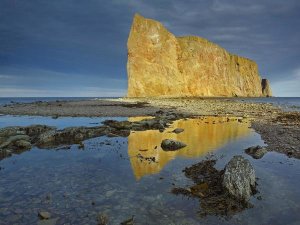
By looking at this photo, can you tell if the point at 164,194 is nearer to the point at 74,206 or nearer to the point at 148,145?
the point at 74,206

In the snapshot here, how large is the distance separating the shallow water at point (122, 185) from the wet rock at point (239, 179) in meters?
0.39

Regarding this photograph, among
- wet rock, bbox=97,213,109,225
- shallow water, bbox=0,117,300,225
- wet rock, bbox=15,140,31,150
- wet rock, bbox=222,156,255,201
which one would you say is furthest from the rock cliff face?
wet rock, bbox=97,213,109,225

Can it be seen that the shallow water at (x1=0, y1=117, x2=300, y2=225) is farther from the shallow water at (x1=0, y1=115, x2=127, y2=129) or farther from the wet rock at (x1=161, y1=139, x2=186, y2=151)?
the shallow water at (x1=0, y1=115, x2=127, y2=129)

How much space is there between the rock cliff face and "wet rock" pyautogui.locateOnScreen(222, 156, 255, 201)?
108 meters

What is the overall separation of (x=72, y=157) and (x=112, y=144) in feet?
12.4

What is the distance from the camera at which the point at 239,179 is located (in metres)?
9.70

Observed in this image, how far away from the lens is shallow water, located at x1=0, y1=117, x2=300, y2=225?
27.0ft

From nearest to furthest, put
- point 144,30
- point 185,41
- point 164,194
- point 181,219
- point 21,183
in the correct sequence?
1. point 181,219
2. point 164,194
3. point 21,183
4. point 144,30
5. point 185,41

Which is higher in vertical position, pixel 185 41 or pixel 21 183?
pixel 185 41

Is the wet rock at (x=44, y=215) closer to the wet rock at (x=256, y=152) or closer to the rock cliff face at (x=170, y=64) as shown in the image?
the wet rock at (x=256, y=152)

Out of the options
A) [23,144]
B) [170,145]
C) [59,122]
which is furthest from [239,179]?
[59,122]

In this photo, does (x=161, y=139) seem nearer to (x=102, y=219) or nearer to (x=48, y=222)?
(x=102, y=219)

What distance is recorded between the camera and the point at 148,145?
1784 cm

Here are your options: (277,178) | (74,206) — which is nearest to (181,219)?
(74,206)
